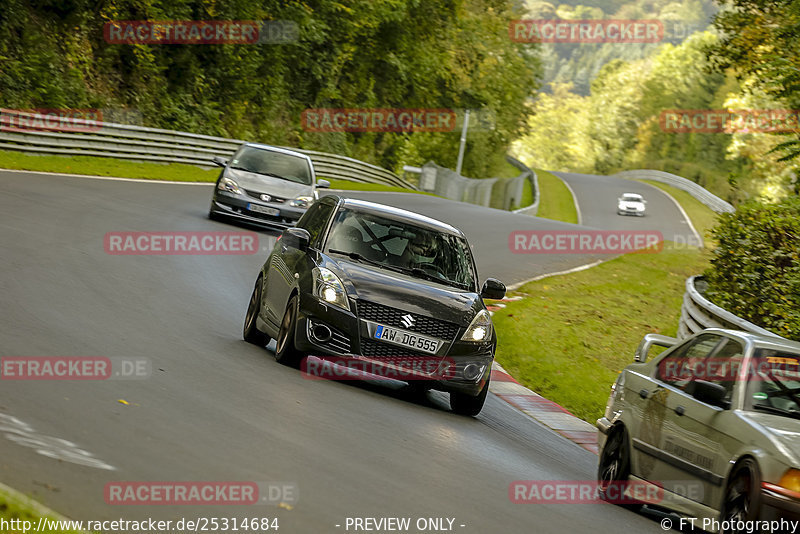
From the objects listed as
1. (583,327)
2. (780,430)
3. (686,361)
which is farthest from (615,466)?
(583,327)

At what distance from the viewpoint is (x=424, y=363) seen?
10625mm

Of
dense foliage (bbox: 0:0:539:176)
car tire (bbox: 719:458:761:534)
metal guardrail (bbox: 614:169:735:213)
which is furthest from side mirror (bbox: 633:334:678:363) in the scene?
metal guardrail (bbox: 614:169:735:213)

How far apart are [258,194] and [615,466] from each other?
15458mm

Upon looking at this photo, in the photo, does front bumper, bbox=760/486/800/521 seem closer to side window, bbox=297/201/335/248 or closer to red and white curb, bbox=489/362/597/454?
red and white curb, bbox=489/362/597/454

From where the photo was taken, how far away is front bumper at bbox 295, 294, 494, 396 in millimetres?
10516

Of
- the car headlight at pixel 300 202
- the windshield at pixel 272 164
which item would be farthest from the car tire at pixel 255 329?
the windshield at pixel 272 164

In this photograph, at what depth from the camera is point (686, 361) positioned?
8875mm

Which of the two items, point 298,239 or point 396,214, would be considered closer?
point 298,239

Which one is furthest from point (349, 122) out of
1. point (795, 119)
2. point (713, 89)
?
point (713, 89)

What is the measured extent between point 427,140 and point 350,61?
2782 cm

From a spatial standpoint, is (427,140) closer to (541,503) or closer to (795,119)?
(795,119)

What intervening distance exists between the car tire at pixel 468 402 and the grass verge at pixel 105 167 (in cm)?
1743

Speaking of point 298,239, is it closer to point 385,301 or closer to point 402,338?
point 385,301

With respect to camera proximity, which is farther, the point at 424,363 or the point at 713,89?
the point at 713,89
